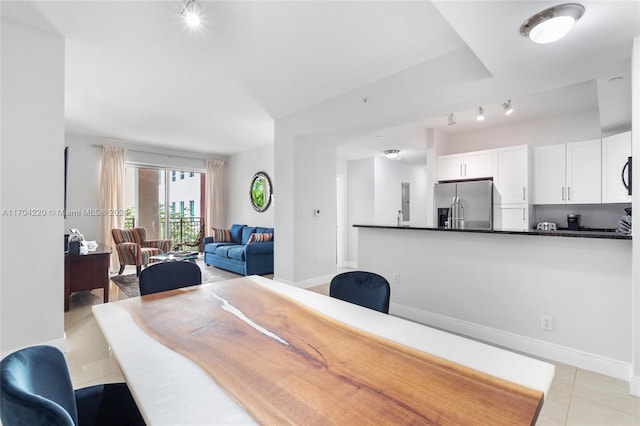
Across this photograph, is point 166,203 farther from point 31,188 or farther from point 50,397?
point 50,397

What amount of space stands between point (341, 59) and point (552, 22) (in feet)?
5.78

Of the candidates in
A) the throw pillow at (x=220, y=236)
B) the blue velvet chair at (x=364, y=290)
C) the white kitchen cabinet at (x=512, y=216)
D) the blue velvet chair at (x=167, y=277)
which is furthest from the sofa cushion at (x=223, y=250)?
the white kitchen cabinet at (x=512, y=216)

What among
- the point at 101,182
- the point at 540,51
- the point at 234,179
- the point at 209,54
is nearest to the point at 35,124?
the point at 209,54

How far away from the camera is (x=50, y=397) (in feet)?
2.80

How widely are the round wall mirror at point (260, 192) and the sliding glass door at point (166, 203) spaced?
164cm

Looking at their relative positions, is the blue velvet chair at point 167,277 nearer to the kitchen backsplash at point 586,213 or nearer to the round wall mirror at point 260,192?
the round wall mirror at point 260,192

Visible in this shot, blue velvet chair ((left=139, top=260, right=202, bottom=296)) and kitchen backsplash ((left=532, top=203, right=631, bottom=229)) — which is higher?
kitchen backsplash ((left=532, top=203, right=631, bottom=229))

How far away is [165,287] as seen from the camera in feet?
6.61

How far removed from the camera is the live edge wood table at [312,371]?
2.46 feet

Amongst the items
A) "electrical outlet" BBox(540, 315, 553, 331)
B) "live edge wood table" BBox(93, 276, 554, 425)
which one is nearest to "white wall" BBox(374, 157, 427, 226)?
"electrical outlet" BBox(540, 315, 553, 331)

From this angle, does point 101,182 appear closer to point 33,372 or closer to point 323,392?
point 33,372

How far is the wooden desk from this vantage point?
355cm

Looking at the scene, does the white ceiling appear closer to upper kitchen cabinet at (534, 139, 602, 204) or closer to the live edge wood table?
upper kitchen cabinet at (534, 139, 602, 204)

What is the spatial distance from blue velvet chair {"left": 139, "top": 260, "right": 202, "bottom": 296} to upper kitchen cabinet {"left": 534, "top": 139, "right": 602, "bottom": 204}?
4.84m
